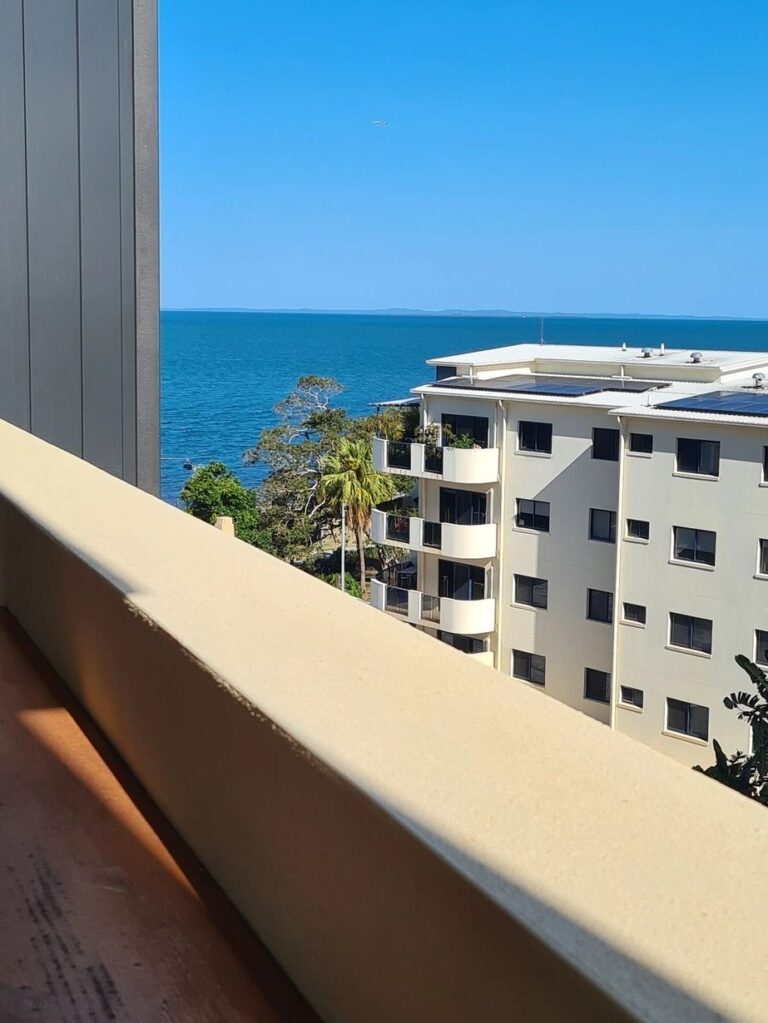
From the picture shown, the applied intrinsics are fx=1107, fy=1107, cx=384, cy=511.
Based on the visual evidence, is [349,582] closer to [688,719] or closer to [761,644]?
[688,719]

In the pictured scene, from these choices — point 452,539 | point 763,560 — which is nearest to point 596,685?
point 452,539

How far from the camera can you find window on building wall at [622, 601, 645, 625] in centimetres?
1552

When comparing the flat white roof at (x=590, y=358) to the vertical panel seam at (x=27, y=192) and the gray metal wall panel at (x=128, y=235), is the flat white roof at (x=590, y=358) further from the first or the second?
the vertical panel seam at (x=27, y=192)

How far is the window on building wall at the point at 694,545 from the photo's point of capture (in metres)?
15.0

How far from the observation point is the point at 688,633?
50.8 ft

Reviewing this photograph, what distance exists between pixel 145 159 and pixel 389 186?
2859 inches

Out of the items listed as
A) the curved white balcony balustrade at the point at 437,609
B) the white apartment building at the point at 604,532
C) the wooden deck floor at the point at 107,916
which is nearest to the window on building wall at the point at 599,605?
the white apartment building at the point at 604,532

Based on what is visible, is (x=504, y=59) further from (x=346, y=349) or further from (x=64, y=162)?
(x=64, y=162)

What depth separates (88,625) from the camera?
1405 mm

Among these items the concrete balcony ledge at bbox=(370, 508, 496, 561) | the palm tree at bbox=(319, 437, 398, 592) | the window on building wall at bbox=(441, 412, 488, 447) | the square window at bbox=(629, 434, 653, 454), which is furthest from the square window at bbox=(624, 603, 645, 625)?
the palm tree at bbox=(319, 437, 398, 592)

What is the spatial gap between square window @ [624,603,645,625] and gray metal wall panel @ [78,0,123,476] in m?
13.4

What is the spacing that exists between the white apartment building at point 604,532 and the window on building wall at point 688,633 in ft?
0.06

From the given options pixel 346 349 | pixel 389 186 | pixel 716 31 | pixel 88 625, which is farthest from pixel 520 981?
pixel 346 349

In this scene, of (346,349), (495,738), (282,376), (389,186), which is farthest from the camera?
(346,349)
